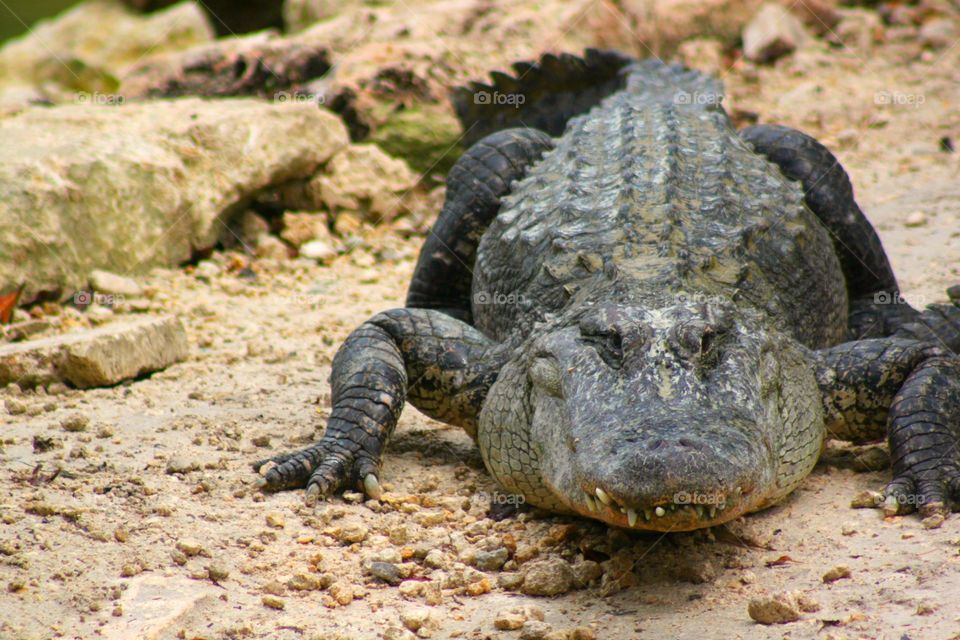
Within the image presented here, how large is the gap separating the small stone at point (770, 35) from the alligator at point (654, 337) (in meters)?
4.99

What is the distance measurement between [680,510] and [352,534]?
4.72 ft

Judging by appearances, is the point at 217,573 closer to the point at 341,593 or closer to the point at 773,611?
the point at 341,593

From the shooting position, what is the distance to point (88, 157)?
23.0 ft

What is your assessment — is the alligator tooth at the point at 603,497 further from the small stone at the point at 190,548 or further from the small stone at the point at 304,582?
the small stone at the point at 190,548

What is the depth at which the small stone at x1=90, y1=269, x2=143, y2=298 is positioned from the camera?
6.80 meters

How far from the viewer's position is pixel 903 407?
433cm

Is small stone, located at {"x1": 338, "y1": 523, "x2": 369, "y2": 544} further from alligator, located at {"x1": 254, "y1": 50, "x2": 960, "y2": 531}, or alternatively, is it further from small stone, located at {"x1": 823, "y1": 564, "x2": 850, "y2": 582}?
small stone, located at {"x1": 823, "y1": 564, "x2": 850, "y2": 582}

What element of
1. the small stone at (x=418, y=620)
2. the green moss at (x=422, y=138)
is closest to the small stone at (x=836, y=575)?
the small stone at (x=418, y=620)

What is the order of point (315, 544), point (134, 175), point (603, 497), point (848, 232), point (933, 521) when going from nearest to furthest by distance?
point (603, 497), point (933, 521), point (315, 544), point (848, 232), point (134, 175)

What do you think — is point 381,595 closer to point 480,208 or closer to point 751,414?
point 751,414

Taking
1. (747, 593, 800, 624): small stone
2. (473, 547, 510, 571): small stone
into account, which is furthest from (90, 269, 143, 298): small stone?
(747, 593, 800, 624): small stone

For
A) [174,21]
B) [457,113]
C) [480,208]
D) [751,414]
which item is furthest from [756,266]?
[174,21]

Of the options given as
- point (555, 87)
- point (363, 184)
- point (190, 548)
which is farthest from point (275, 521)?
point (363, 184)

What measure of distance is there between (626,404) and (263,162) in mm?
5198
